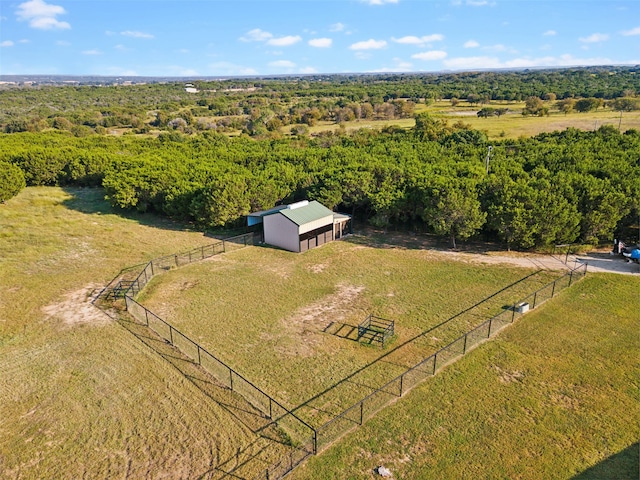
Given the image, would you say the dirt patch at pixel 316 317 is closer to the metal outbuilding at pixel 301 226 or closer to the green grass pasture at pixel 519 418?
the green grass pasture at pixel 519 418

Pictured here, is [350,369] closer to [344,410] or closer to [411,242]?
[344,410]

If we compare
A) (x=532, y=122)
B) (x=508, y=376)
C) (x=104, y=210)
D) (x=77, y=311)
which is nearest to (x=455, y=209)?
(x=508, y=376)

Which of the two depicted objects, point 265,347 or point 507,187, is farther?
point 507,187

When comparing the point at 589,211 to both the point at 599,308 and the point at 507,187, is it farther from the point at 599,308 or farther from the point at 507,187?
the point at 599,308

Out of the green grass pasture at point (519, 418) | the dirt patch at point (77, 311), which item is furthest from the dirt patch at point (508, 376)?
the dirt patch at point (77, 311)

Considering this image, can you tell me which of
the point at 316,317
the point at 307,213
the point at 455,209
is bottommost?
the point at 316,317

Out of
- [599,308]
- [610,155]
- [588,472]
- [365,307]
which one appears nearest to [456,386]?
[588,472]
